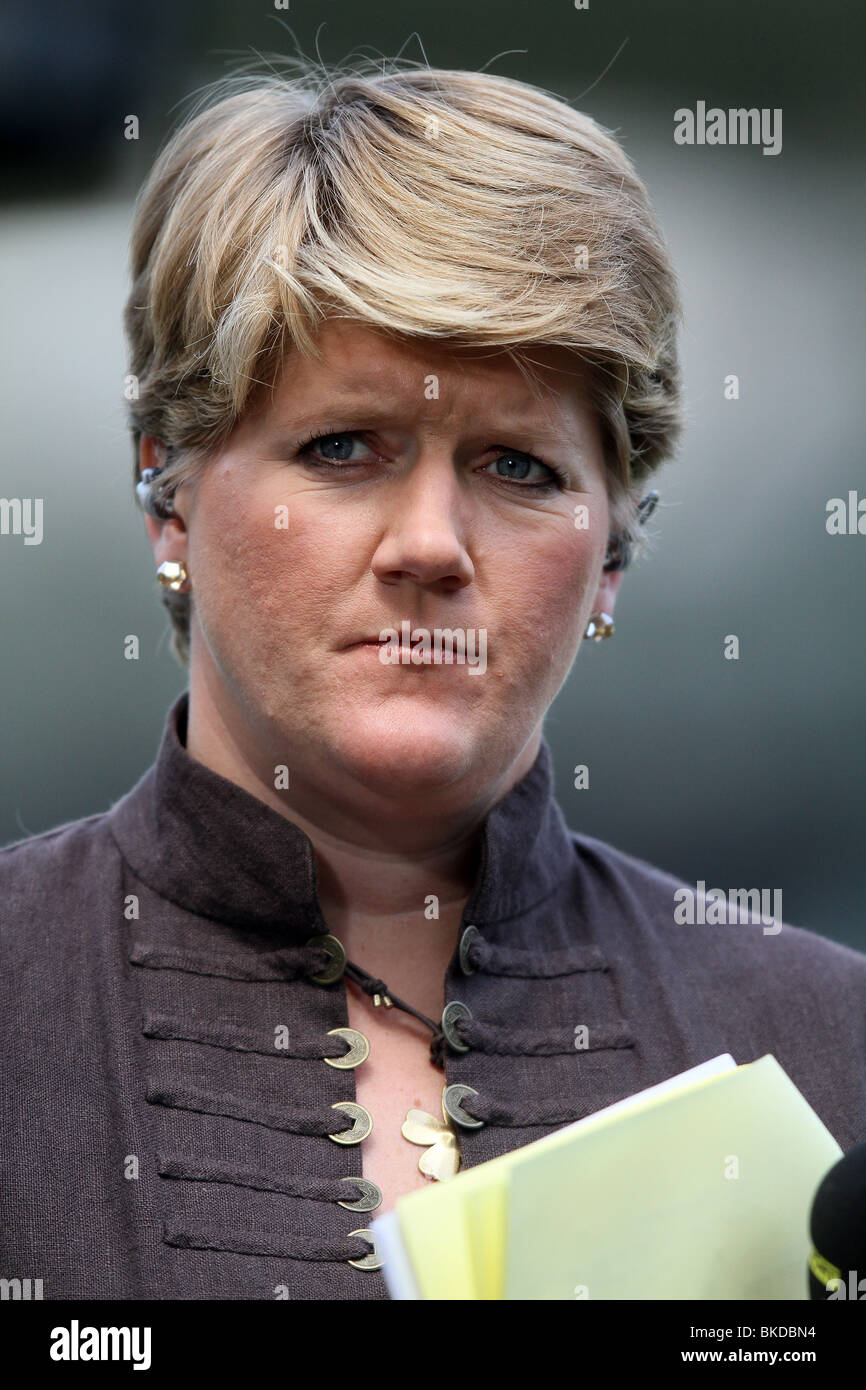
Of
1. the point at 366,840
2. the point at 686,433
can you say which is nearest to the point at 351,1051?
the point at 366,840

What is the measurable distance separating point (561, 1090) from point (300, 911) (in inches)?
9.4

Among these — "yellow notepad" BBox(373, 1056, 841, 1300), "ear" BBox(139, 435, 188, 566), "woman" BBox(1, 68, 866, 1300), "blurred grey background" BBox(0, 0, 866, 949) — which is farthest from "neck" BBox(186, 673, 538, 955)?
"blurred grey background" BBox(0, 0, 866, 949)

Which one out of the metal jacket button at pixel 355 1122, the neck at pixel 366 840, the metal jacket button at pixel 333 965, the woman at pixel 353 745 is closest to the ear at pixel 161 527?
the woman at pixel 353 745

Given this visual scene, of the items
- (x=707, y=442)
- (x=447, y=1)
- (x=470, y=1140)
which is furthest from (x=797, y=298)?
(x=470, y=1140)

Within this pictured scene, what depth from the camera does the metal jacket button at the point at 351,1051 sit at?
3.46ft

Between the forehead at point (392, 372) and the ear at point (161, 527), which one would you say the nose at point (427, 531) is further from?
the ear at point (161, 527)

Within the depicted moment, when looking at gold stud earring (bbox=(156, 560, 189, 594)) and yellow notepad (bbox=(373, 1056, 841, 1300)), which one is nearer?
yellow notepad (bbox=(373, 1056, 841, 1300))

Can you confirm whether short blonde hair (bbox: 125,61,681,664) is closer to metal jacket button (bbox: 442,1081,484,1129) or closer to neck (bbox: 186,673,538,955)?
neck (bbox: 186,673,538,955)

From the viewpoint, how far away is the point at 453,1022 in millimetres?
1082

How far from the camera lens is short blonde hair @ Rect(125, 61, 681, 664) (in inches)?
40.9

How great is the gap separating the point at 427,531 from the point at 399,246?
216mm

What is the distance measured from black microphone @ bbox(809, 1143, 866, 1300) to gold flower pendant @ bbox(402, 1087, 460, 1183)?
0.34 m

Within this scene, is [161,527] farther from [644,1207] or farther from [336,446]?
[644,1207]

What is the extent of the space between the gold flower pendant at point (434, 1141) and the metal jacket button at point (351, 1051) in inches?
2.1
